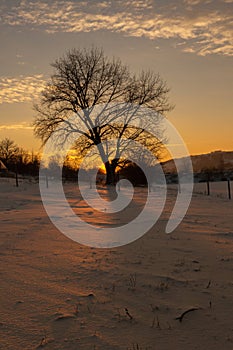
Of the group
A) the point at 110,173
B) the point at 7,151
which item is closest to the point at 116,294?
the point at 110,173

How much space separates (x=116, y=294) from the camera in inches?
142

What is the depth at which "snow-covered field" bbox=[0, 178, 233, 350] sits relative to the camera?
272cm

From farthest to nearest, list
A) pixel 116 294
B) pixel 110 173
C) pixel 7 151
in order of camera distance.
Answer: pixel 7 151 → pixel 110 173 → pixel 116 294

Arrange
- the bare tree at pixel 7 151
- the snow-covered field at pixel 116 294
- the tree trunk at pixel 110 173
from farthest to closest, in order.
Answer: the bare tree at pixel 7 151 → the tree trunk at pixel 110 173 → the snow-covered field at pixel 116 294

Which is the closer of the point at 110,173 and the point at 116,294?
the point at 116,294

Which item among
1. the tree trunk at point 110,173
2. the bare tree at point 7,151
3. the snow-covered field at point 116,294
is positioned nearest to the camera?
the snow-covered field at point 116,294

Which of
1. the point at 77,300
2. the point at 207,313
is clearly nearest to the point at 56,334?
the point at 77,300

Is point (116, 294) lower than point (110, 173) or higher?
lower

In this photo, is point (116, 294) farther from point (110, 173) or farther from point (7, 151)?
point (7, 151)

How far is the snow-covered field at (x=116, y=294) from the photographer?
2.72 m

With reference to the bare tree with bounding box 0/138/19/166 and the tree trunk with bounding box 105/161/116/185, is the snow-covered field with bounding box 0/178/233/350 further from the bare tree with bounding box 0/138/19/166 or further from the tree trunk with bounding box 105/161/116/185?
the bare tree with bounding box 0/138/19/166

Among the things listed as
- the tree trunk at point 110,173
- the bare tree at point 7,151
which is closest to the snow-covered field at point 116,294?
the tree trunk at point 110,173

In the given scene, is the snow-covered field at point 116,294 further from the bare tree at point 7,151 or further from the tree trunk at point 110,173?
Answer: the bare tree at point 7,151

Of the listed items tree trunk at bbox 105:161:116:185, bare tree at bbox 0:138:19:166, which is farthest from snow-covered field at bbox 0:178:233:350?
bare tree at bbox 0:138:19:166
